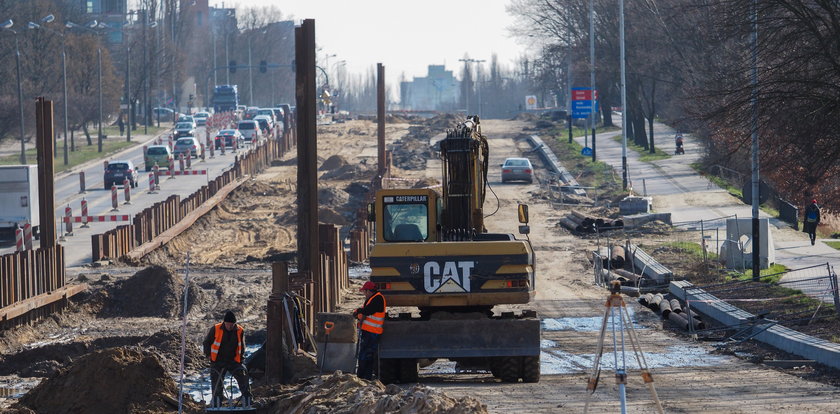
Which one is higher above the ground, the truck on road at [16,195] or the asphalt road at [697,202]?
the truck on road at [16,195]

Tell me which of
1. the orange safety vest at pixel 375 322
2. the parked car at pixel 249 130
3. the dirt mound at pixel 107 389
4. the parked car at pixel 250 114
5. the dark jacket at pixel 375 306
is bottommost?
the dirt mound at pixel 107 389

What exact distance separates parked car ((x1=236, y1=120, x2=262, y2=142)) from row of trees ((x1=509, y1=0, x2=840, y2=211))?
27.3 metres

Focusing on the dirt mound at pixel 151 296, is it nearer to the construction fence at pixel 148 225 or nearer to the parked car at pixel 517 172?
the construction fence at pixel 148 225

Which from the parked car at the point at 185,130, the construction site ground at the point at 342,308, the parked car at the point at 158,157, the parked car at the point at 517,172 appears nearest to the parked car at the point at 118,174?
the parked car at the point at 158,157

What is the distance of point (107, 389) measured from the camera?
15297mm

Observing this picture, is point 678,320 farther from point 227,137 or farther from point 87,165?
point 227,137

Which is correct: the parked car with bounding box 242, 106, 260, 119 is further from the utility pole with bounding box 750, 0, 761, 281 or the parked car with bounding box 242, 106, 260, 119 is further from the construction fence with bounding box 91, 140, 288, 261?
the utility pole with bounding box 750, 0, 761, 281

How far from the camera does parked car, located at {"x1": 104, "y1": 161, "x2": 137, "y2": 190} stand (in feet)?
186

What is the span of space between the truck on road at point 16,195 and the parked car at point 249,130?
155 ft

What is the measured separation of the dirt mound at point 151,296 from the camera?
26111mm

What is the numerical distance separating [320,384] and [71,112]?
63.8 meters

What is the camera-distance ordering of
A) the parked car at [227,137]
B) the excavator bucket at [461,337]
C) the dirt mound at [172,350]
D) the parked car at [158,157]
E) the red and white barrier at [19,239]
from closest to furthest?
1. the excavator bucket at [461,337]
2. the dirt mound at [172,350]
3. the red and white barrier at [19,239]
4. the parked car at [158,157]
5. the parked car at [227,137]

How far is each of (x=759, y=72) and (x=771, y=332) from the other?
681 centimetres

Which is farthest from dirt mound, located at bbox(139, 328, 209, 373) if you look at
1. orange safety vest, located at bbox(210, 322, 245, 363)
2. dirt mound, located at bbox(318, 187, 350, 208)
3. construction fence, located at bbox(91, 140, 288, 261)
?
dirt mound, located at bbox(318, 187, 350, 208)
